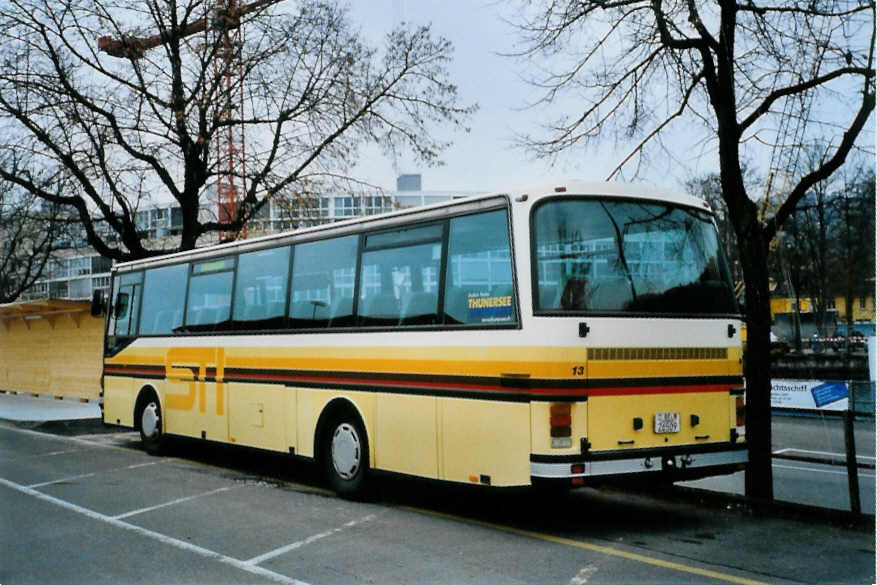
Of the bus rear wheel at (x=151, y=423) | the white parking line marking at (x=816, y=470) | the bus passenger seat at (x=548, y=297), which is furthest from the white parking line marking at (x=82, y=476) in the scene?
the white parking line marking at (x=816, y=470)

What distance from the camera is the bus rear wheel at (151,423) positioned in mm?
14992

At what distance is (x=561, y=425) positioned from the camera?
7.90 m

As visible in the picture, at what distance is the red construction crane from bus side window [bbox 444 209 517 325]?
1280 centimetres

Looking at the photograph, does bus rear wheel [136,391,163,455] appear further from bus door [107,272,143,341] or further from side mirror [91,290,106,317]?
side mirror [91,290,106,317]

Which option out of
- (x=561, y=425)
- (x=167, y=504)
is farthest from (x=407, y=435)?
(x=167, y=504)

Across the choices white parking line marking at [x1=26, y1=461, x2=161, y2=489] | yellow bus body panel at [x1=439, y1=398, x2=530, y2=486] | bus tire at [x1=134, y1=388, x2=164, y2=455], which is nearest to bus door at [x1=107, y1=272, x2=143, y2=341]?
bus tire at [x1=134, y1=388, x2=164, y2=455]

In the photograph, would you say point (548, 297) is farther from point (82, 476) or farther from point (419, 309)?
point (82, 476)

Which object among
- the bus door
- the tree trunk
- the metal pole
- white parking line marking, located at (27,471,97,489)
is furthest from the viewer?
the bus door

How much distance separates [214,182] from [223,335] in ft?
Answer: 32.4

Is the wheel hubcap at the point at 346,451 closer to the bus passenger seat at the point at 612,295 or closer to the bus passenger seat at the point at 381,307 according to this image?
the bus passenger seat at the point at 381,307

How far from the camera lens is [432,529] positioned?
8.59m

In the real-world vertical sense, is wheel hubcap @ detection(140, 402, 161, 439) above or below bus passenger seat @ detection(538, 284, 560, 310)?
below

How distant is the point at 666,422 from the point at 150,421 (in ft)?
31.5

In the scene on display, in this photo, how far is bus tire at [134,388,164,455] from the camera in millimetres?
14984
